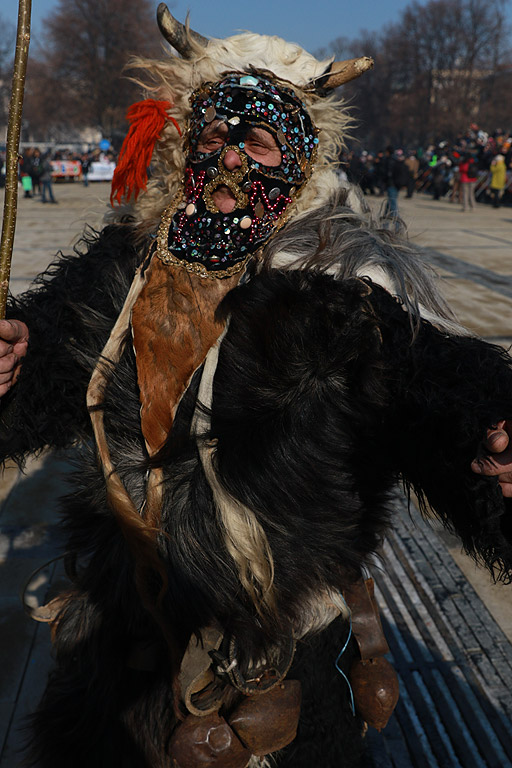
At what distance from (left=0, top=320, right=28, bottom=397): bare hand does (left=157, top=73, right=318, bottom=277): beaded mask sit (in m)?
0.37

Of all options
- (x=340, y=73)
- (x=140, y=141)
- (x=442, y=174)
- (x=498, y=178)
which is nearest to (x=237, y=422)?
(x=140, y=141)

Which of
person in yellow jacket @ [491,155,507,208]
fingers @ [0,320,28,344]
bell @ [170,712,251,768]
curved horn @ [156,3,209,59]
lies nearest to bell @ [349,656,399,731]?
bell @ [170,712,251,768]

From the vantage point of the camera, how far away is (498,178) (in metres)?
20.0

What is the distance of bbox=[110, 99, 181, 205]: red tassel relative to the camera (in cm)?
164

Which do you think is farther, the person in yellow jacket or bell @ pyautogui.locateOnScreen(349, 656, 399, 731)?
the person in yellow jacket

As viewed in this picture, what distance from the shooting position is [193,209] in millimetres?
1544

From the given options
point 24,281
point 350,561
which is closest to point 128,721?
point 350,561

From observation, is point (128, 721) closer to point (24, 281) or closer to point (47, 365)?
point (47, 365)

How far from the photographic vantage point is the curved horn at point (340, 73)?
1.59 m

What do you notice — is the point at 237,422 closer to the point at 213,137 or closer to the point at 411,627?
the point at 213,137

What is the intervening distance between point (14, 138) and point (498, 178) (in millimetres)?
21143

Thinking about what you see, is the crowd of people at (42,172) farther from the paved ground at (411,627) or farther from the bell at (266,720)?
the bell at (266,720)

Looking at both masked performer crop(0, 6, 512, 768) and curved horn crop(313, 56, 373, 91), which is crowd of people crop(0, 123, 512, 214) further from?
masked performer crop(0, 6, 512, 768)

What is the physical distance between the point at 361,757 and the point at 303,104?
67.9 inches
